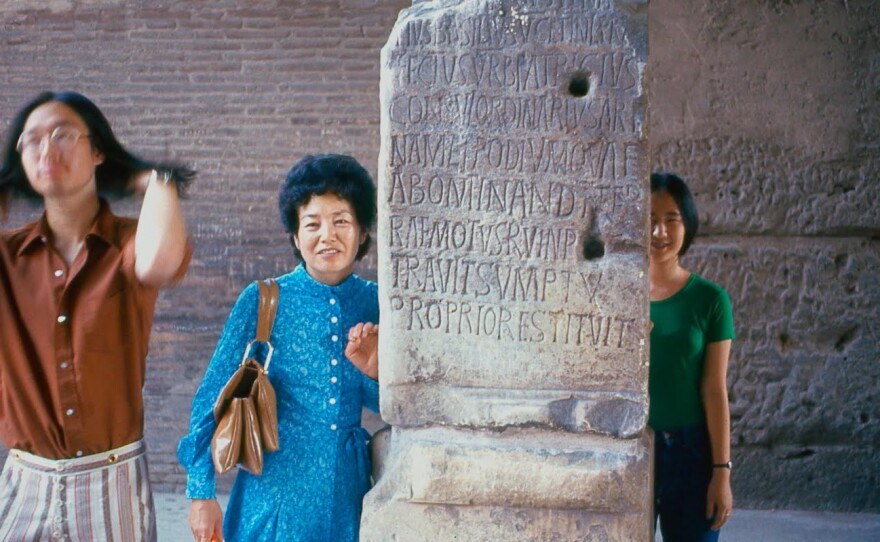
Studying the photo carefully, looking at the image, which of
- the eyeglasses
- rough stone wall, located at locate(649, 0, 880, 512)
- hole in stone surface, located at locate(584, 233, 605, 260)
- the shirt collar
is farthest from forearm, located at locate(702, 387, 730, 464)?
rough stone wall, located at locate(649, 0, 880, 512)

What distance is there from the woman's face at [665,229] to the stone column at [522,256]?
0.49 m

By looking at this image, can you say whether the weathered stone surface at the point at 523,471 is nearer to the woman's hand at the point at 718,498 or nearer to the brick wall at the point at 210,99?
the woman's hand at the point at 718,498

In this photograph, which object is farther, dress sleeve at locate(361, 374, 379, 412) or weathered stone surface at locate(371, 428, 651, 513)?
dress sleeve at locate(361, 374, 379, 412)

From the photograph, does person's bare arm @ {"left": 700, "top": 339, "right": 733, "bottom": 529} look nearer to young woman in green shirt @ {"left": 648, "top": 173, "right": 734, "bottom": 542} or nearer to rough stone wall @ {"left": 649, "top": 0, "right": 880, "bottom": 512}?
young woman in green shirt @ {"left": 648, "top": 173, "right": 734, "bottom": 542}

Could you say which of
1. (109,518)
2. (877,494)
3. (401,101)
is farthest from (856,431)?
(109,518)

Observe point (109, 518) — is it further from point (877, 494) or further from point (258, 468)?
point (877, 494)

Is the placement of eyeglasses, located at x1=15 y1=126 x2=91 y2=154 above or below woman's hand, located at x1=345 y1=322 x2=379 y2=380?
above

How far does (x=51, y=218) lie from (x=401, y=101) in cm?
99

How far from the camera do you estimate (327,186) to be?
2.98 metres

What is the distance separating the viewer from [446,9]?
Answer: 300 cm

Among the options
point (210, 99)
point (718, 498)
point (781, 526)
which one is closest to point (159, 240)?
point (718, 498)

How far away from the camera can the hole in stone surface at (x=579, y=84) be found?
2.95 meters

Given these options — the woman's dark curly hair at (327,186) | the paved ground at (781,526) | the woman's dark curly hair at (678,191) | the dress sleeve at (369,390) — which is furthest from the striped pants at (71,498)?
the paved ground at (781,526)

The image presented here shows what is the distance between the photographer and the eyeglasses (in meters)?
2.82
